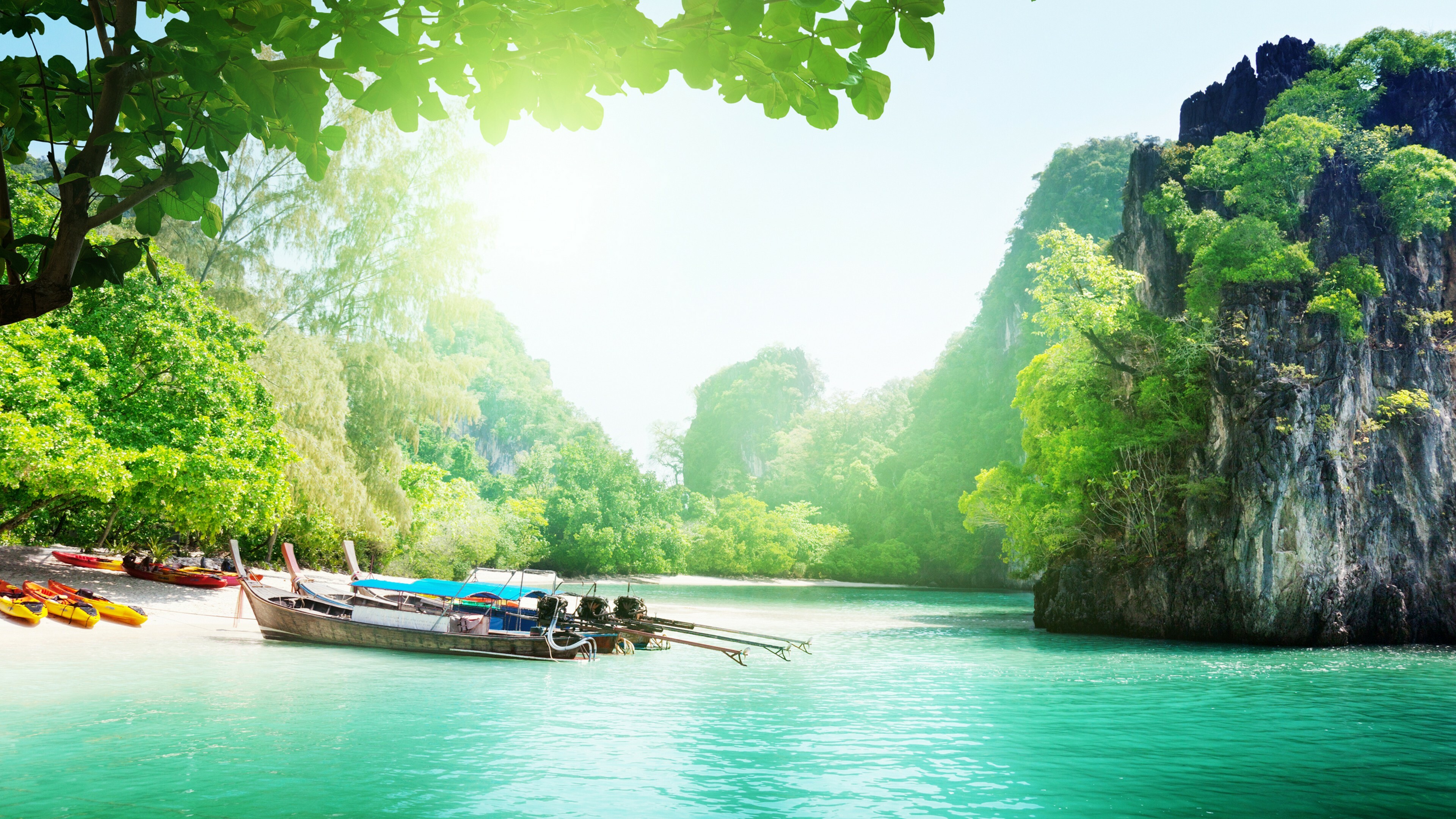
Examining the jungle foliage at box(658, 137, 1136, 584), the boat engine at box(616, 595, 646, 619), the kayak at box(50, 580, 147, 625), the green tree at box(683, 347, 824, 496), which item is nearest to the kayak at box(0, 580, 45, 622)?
the kayak at box(50, 580, 147, 625)

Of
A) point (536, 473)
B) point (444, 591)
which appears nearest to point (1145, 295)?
point (444, 591)

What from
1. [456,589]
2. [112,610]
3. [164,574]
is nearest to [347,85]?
[112,610]

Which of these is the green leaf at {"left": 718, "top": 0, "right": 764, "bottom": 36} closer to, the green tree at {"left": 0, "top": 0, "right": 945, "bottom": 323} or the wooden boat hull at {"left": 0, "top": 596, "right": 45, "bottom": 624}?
the green tree at {"left": 0, "top": 0, "right": 945, "bottom": 323}

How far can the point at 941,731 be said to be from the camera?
11047mm

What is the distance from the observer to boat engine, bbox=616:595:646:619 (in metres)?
20.2

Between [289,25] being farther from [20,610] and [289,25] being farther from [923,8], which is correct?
[20,610]

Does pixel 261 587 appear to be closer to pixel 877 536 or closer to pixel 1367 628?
pixel 1367 628

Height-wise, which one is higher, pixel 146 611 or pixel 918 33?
pixel 918 33

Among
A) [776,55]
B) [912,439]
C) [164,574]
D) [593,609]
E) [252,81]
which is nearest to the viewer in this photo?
[776,55]

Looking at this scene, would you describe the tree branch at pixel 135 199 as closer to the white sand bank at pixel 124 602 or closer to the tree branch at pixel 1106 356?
the white sand bank at pixel 124 602

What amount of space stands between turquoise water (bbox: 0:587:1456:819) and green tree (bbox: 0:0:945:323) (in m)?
6.11

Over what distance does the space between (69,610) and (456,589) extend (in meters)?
8.15

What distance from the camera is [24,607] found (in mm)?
16203

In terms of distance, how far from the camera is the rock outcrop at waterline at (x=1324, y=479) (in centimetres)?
2133
